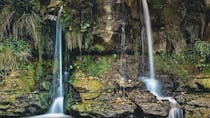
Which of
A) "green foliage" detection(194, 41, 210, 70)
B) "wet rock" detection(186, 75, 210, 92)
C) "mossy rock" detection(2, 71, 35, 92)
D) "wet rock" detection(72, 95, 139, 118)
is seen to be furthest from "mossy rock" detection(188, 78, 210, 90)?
"mossy rock" detection(2, 71, 35, 92)

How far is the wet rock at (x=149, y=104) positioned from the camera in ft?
26.6

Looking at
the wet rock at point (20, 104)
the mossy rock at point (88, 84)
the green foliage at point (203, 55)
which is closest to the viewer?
the wet rock at point (20, 104)

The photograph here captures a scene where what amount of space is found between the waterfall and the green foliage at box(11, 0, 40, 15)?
1.99 feet

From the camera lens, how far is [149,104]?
8.24 metres

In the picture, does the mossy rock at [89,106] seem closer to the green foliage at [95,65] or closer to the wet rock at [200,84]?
the green foliage at [95,65]

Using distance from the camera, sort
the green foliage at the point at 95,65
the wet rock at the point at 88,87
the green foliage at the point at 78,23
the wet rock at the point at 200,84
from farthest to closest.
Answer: the green foliage at the point at 78,23
the green foliage at the point at 95,65
the wet rock at the point at 200,84
the wet rock at the point at 88,87

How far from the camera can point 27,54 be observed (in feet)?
31.3

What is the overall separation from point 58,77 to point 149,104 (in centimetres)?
226

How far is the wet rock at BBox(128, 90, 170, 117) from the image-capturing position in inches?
319

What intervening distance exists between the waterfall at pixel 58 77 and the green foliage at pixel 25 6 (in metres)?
0.61

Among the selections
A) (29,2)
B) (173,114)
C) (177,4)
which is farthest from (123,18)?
(173,114)

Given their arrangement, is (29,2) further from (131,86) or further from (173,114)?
(173,114)

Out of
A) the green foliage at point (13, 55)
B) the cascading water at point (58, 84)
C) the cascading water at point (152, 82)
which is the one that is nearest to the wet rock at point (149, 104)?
the cascading water at point (152, 82)

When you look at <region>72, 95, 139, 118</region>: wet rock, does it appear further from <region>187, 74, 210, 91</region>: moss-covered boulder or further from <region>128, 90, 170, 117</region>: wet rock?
<region>187, 74, 210, 91</region>: moss-covered boulder
